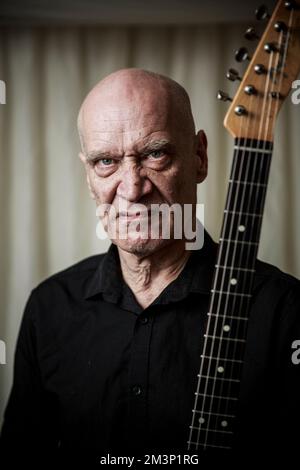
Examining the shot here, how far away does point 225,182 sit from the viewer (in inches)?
71.0

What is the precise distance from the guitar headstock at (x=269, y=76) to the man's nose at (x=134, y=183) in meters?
0.24

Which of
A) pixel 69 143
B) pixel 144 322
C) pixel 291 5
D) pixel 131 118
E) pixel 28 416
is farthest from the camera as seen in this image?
pixel 69 143

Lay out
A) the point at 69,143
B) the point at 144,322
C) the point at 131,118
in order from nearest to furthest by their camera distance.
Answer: the point at 131,118, the point at 144,322, the point at 69,143

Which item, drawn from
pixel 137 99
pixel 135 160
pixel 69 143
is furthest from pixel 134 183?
pixel 69 143

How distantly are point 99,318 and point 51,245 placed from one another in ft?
1.91

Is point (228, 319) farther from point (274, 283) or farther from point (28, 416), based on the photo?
point (28, 416)

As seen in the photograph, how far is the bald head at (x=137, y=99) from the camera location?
1.15 m

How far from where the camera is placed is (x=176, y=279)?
1.27 meters

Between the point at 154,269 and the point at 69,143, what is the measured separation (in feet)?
2.30

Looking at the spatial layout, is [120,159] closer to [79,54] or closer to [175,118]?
[175,118]

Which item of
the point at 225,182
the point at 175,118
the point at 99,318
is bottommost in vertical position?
the point at 99,318

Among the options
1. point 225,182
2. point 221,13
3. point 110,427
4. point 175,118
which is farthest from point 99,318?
point 221,13

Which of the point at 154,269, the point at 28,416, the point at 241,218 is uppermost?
the point at 241,218

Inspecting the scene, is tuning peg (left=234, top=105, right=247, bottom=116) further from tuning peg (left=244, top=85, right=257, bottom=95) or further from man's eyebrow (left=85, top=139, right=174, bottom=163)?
man's eyebrow (left=85, top=139, right=174, bottom=163)
